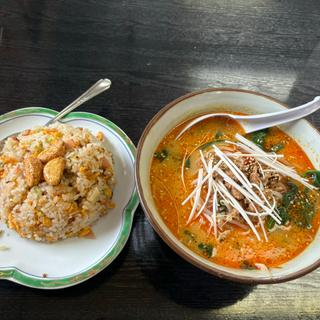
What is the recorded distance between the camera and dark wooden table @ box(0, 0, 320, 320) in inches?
48.8

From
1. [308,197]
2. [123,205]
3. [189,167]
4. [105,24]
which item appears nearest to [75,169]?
[123,205]

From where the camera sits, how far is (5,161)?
132cm

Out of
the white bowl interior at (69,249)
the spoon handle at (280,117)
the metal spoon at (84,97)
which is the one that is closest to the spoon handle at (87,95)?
the metal spoon at (84,97)

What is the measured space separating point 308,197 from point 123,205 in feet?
2.39

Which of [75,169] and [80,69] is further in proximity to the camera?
[80,69]

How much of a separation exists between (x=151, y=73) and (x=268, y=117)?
2.30 ft

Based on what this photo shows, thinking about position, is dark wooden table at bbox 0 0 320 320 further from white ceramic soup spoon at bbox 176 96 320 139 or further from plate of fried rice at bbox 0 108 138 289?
white ceramic soup spoon at bbox 176 96 320 139

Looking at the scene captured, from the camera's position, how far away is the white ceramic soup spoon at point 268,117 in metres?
1.42

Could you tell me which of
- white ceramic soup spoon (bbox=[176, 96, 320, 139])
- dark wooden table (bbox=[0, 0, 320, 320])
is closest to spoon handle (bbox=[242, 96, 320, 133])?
white ceramic soup spoon (bbox=[176, 96, 320, 139])

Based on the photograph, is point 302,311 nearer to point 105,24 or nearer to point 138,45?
point 138,45

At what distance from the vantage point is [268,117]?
1.43m

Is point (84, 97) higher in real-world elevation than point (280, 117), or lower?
lower

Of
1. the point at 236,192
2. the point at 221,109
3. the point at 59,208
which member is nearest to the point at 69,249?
the point at 59,208

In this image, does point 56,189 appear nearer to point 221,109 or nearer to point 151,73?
point 221,109
